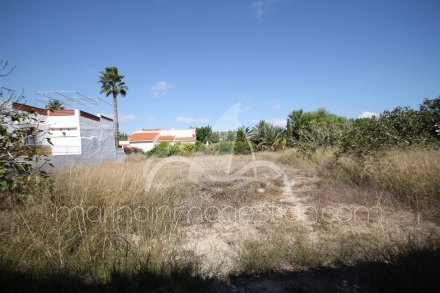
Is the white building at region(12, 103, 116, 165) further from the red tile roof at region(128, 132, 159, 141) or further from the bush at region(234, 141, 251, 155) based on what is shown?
the red tile roof at region(128, 132, 159, 141)

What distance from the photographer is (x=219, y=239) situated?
3.46 m

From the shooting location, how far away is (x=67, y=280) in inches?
88.8

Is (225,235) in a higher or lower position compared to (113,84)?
lower

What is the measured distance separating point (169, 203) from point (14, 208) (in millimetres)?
2539

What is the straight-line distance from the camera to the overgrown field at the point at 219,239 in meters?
2.29

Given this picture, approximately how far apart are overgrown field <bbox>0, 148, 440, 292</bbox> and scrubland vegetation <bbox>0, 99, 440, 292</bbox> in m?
0.01

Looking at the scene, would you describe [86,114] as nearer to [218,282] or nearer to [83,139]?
[83,139]

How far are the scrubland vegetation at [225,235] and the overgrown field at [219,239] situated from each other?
1cm

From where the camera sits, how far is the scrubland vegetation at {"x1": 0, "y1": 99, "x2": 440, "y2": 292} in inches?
90.5

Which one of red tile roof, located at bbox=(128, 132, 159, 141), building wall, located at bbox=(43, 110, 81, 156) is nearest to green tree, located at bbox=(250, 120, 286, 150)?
building wall, located at bbox=(43, 110, 81, 156)

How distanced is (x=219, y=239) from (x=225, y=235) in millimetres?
154

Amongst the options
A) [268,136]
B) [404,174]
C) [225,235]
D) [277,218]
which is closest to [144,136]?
[268,136]

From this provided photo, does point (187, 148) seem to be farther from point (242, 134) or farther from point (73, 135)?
point (73, 135)

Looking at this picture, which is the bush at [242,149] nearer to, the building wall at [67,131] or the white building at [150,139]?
the building wall at [67,131]
